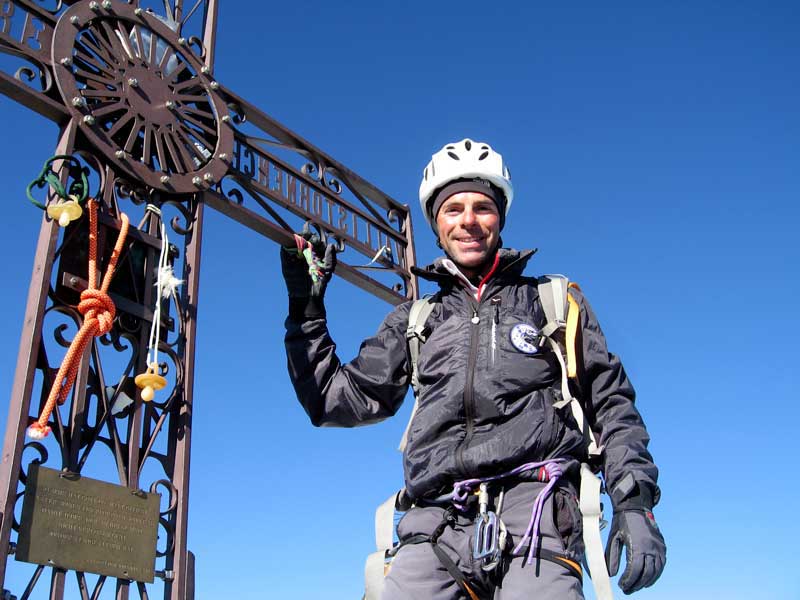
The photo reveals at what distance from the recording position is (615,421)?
9.55 feet

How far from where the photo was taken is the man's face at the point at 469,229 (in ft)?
11.0

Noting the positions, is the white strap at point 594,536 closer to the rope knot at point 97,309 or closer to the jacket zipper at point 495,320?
the jacket zipper at point 495,320

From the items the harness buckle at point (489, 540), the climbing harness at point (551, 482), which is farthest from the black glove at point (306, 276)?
the harness buckle at point (489, 540)

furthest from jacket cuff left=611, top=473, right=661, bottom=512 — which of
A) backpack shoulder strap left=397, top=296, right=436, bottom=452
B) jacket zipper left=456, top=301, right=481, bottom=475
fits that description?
backpack shoulder strap left=397, top=296, right=436, bottom=452

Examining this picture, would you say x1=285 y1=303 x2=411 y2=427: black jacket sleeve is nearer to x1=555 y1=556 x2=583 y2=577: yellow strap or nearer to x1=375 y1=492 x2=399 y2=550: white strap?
x1=375 y1=492 x2=399 y2=550: white strap

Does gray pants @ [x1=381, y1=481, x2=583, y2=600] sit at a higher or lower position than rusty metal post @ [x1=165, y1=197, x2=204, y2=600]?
lower

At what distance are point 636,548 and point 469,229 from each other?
4.57 ft

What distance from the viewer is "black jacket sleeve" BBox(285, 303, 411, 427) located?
3.32 metres

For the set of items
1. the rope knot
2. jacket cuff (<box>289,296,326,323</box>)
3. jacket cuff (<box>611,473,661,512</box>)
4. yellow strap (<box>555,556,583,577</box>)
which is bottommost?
yellow strap (<box>555,556,583,577</box>)

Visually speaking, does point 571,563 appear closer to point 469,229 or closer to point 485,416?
point 485,416

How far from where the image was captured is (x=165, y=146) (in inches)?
176

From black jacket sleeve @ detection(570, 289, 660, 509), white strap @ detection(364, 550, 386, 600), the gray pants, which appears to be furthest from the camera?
white strap @ detection(364, 550, 386, 600)

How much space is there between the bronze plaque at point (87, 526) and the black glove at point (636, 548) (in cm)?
207

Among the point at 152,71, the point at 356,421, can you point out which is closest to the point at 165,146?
the point at 152,71
